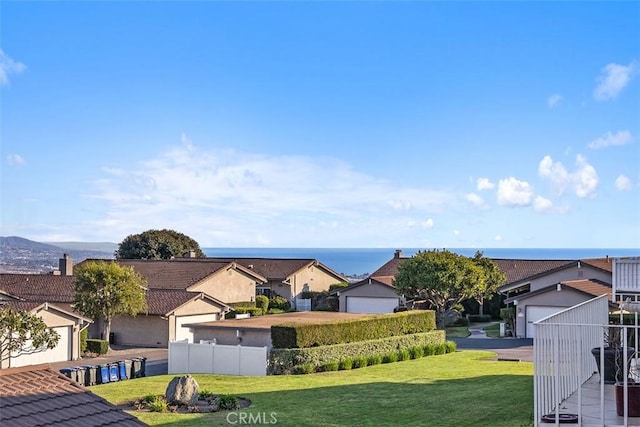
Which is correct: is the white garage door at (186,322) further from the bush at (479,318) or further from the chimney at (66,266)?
the bush at (479,318)

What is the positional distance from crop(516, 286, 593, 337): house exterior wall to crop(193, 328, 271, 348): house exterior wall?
17.9 metres

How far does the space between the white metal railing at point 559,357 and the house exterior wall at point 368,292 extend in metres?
41.8

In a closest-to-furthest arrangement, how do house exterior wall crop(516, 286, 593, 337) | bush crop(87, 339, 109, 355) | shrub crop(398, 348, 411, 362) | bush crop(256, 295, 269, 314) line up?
shrub crop(398, 348, 411, 362)
bush crop(87, 339, 109, 355)
house exterior wall crop(516, 286, 593, 337)
bush crop(256, 295, 269, 314)

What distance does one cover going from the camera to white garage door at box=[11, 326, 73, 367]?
37.0 metres

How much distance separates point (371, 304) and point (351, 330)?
69.7 ft

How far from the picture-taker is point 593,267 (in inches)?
1886

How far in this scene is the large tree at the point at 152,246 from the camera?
84.9 m

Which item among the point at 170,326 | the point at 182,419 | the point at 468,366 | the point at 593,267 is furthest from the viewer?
the point at 593,267

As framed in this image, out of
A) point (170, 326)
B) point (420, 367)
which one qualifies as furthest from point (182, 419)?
point (170, 326)

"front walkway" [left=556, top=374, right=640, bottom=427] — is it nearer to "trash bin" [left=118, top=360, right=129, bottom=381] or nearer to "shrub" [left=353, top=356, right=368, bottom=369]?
"shrub" [left=353, top=356, right=368, bottom=369]

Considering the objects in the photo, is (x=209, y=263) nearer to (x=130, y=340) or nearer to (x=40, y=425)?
(x=130, y=340)

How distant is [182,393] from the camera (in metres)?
Answer: 24.8

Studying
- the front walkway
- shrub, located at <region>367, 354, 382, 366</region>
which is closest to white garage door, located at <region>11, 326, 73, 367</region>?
shrub, located at <region>367, 354, 382, 366</region>

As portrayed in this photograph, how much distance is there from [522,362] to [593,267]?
53.6 ft
